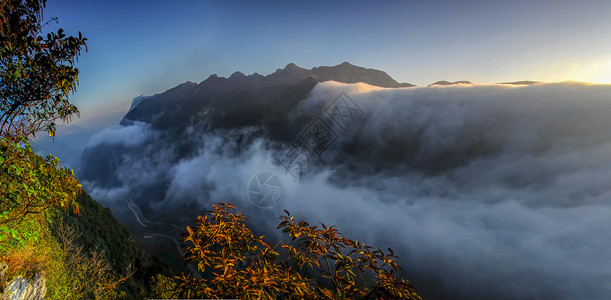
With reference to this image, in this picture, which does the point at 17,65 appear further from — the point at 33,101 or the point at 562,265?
the point at 562,265

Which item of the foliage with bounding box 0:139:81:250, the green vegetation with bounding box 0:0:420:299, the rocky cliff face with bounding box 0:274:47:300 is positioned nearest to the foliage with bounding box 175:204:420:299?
the green vegetation with bounding box 0:0:420:299

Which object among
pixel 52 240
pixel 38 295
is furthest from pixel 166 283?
pixel 38 295

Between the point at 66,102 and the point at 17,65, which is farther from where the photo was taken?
the point at 66,102

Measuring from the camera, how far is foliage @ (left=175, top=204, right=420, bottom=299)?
4.69 meters

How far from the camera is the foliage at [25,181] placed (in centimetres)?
649

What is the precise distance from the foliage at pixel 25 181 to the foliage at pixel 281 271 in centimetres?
575

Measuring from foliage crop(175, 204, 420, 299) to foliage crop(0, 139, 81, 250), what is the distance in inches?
226

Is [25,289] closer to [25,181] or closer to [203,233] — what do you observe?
[25,181]

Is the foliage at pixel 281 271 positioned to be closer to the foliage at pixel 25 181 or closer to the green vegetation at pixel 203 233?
the green vegetation at pixel 203 233

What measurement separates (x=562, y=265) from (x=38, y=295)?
318770mm

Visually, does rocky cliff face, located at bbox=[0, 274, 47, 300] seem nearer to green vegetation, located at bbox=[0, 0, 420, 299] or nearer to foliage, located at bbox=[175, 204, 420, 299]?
green vegetation, located at bbox=[0, 0, 420, 299]

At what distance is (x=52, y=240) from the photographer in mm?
16688

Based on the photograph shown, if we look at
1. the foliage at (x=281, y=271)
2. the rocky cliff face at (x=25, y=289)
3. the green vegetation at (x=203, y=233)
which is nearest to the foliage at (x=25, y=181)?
the green vegetation at (x=203, y=233)

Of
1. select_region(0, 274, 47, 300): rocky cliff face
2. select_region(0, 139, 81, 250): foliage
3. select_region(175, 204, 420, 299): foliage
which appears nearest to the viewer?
select_region(175, 204, 420, 299): foliage
